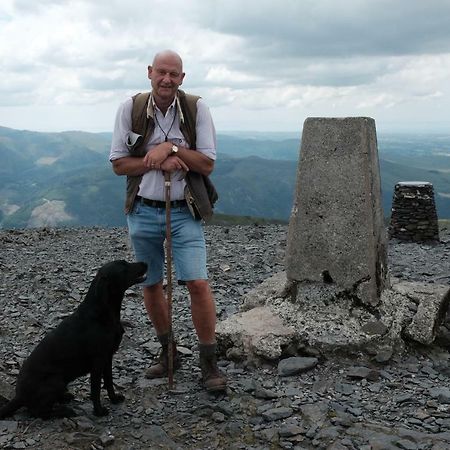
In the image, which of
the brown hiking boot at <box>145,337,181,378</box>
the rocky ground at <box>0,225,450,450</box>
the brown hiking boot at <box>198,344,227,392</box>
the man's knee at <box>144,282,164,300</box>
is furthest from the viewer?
the brown hiking boot at <box>145,337,181,378</box>

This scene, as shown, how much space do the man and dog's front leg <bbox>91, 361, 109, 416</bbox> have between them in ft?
3.60

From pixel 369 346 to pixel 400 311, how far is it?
773 mm

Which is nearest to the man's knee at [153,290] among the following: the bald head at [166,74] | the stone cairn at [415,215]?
the bald head at [166,74]

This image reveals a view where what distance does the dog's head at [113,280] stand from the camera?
516 cm

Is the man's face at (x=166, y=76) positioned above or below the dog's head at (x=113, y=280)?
above

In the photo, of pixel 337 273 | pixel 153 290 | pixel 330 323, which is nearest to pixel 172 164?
pixel 153 290

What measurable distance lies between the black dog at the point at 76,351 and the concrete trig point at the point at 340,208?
9.01 ft

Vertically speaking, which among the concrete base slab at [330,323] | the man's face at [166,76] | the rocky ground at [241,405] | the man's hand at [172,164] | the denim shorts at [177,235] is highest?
the man's face at [166,76]

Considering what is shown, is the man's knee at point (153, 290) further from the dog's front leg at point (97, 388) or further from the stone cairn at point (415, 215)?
the stone cairn at point (415, 215)

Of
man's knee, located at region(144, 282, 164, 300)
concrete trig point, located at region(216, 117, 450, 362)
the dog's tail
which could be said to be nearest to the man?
man's knee, located at region(144, 282, 164, 300)

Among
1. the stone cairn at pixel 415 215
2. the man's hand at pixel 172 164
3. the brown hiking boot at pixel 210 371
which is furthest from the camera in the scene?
the stone cairn at pixel 415 215

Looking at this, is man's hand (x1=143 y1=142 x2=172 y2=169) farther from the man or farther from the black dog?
the black dog

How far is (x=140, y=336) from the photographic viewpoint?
8.12m

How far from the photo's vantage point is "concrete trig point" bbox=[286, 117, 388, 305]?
22.5 ft
